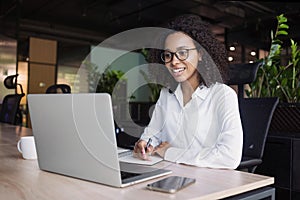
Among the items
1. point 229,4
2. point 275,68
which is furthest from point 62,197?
point 229,4

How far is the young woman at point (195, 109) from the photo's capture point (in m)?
1.11

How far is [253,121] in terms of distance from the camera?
5.57 feet

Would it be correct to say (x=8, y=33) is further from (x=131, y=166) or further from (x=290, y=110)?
(x=131, y=166)

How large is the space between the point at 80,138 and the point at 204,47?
79 centimetres

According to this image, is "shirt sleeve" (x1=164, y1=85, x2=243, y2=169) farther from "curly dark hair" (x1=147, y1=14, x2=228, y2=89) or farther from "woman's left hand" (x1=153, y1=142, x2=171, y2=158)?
"curly dark hair" (x1=147, y1=14, x2=228, y2=89)

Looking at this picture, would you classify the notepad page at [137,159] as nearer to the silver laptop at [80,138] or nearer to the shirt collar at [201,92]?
the silver laptop at [80,138]

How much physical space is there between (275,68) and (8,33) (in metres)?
5.00

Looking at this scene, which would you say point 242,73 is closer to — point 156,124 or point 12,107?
point 156,124

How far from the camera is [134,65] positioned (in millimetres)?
1044

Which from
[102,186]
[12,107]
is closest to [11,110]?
[12,107]

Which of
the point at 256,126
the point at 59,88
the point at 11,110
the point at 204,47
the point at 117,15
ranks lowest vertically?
the point at 11,110

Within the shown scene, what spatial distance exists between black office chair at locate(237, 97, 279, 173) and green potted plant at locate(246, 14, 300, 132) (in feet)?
1.71

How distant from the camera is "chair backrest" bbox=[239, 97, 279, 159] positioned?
64.7 inches

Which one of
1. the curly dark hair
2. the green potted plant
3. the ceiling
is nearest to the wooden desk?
the curly dark hair
